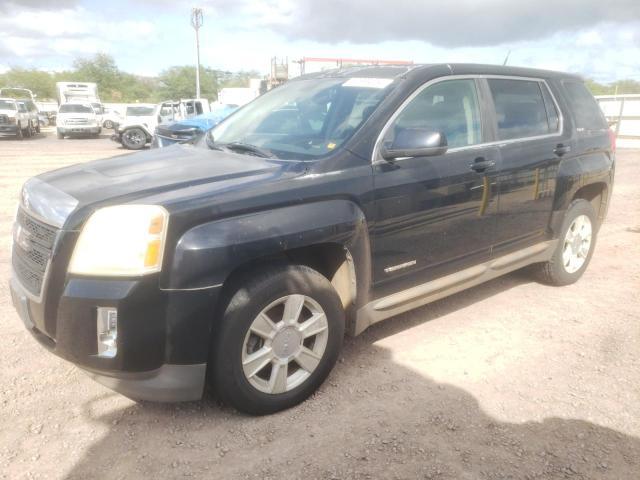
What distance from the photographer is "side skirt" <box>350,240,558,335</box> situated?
3.20 meters

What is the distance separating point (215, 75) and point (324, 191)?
77793 mm

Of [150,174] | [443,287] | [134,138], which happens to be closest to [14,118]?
[134,138]

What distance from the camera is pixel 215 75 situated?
75.7 meters

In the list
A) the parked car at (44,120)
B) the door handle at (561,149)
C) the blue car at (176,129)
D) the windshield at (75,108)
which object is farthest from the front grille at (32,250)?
the parked car at (44,120)

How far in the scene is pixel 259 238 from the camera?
2535 mm

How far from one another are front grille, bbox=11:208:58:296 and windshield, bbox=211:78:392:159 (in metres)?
1.29

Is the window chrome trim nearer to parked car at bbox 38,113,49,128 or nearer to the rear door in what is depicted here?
the rear door

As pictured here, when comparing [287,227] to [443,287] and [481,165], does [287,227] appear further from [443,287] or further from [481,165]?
[481,165]

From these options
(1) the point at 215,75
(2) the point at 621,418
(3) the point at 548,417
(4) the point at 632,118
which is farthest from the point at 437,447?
(1) the point at 215,75

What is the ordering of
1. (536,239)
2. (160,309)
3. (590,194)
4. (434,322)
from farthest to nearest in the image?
1. (590,194)
2. (536,239)
3. (434,322)
4. (160,309)

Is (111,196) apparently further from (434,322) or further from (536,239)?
(536,239)

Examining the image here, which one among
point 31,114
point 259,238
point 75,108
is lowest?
point 259,238

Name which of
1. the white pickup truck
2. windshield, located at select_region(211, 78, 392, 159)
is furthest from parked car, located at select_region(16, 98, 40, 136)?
windshield, located at select_region(211, 78, 392, 159)

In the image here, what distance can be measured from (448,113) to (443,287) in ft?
3.78
